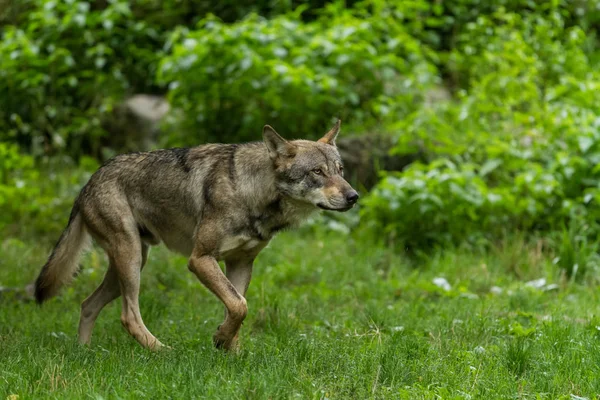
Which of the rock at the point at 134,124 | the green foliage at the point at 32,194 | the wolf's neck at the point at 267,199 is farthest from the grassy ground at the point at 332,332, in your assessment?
the rock at the point at 134,124

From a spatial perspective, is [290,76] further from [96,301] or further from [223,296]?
[223,296]

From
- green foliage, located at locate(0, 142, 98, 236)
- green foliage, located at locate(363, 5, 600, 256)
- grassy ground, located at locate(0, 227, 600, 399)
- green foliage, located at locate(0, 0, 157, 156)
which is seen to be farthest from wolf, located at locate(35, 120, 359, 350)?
green foliage, located at locate(0, 0, 157, 156)

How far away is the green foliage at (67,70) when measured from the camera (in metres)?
12.5

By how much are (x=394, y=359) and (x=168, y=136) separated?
26.8 ft

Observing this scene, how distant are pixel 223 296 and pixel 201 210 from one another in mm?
731

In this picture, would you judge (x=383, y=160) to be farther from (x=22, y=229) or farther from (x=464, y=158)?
(x=22, y=229)

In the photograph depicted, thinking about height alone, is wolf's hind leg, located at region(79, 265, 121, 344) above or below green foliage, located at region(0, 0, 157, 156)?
above

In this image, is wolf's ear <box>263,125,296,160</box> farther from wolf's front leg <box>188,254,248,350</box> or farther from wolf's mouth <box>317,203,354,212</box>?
wolf's front leg <box>188,254,248,350</box>

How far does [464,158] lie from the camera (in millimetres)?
10148

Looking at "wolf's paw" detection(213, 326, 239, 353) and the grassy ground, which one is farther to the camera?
"wolf's paw" detection(213, 326, 239, 353)

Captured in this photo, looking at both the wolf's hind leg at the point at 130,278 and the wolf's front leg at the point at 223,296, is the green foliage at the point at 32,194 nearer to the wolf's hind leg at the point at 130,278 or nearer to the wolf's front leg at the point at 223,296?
the wolf's hind leg at the point at 130,278

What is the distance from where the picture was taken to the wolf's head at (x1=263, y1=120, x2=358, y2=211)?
18.4 feet

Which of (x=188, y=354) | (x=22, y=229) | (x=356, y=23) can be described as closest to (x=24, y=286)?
(x=22, y=229)

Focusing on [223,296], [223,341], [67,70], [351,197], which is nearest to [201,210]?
[223,296]
